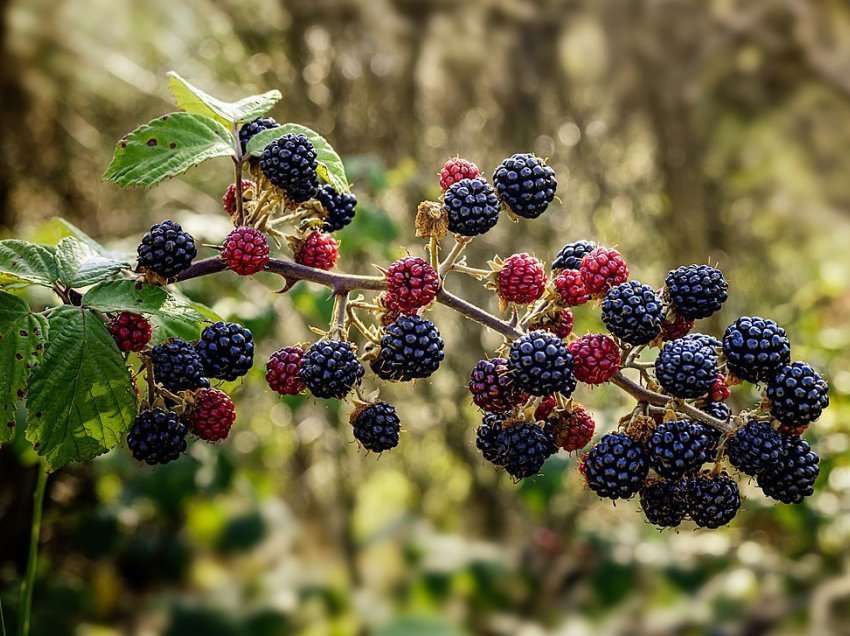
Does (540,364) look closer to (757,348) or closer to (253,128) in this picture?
(757,348)

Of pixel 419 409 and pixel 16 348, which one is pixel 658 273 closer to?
pixel 419 409

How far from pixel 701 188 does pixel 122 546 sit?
132 inches

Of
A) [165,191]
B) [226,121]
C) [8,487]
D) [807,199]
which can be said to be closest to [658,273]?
[807,199]

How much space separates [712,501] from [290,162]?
0.59m

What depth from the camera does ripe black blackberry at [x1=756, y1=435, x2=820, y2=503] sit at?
34.1 inches

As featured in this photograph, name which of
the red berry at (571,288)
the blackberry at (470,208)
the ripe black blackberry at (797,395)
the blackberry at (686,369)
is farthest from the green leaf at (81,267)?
the ripe black blackberry at (797,395)

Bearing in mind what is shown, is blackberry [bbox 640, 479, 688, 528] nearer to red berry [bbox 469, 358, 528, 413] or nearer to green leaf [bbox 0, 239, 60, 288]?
red berry [bbox 469, 358, 528, 413]

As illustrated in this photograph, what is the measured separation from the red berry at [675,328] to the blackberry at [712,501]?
0.18 m

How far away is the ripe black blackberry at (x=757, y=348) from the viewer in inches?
34.9

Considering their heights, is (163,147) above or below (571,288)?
above

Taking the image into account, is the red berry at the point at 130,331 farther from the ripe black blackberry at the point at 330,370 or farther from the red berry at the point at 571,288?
the red berry at the point at 571,288

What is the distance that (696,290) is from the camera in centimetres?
91

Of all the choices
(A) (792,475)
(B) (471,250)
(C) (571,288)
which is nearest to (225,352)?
(C) (571,288)

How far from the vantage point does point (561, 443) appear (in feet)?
3.11
